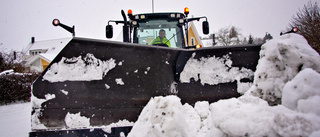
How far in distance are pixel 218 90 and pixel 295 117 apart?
1.06m

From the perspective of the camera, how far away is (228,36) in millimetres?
36031

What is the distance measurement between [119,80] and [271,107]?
4.40 ft

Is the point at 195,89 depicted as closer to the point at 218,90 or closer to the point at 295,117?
the point at 218,90

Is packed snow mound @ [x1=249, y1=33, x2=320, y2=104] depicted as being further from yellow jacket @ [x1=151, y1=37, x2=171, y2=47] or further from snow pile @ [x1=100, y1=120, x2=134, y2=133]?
yellow jacket @ [x1=151, y1=37, x2=171, y2=47]

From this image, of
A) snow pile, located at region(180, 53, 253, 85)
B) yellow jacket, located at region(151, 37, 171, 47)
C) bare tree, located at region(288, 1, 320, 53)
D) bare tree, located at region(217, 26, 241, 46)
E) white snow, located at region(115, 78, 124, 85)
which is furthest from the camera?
bare tree, located at region(217, 26, 241, 46)

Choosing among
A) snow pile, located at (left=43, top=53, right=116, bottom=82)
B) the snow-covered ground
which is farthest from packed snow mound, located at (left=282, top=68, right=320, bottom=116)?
snow pile, located at (left=43, top=53, right=116, bottom=82)

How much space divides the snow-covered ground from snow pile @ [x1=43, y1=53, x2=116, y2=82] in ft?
2.24

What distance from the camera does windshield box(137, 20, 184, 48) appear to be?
4141 mm

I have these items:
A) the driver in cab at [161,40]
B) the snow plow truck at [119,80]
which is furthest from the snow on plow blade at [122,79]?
the driver in cab at [161,40]

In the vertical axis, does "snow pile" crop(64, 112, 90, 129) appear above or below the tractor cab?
below

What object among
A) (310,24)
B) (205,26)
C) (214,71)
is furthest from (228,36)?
(214,71)

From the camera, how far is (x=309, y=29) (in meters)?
10.0

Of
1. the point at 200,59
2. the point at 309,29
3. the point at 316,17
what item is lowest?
the point at 200,59

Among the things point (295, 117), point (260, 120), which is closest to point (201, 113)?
point (260, 120)
